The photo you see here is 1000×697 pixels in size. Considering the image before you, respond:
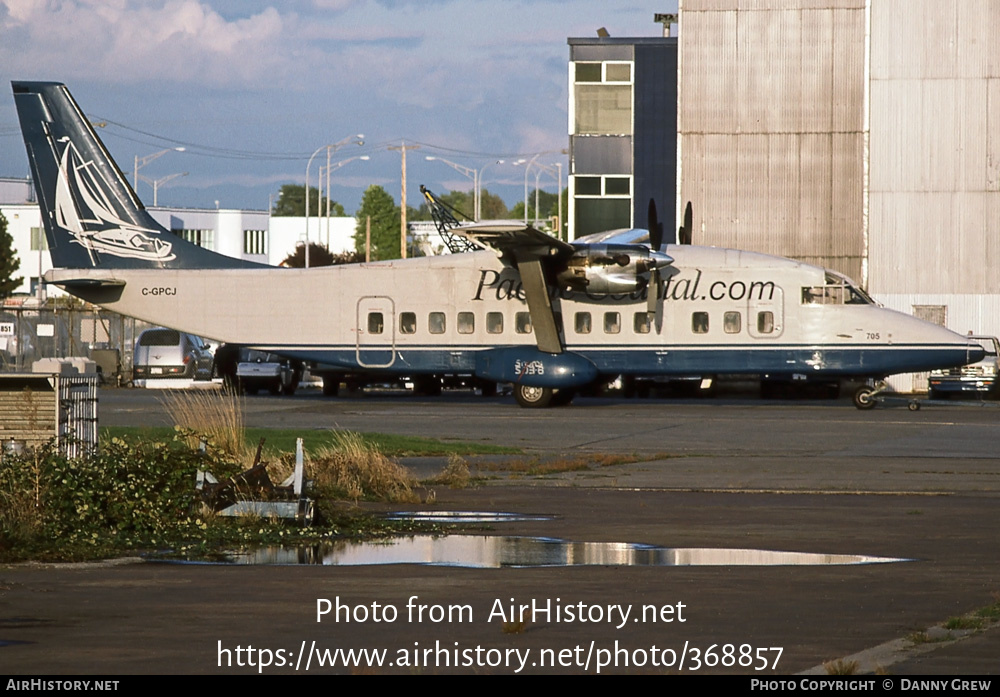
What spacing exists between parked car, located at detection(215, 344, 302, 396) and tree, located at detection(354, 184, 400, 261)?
284 feet

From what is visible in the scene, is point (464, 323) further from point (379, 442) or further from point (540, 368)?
point (379, 442)

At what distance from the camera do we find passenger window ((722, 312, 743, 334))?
33.7 m

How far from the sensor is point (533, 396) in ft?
113

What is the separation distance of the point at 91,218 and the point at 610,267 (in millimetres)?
14222

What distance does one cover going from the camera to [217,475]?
13867 mm

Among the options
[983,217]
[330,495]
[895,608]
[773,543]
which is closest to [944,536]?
[773,543]

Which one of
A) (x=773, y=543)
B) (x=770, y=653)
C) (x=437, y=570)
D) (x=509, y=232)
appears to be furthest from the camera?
(x=509, y=232)

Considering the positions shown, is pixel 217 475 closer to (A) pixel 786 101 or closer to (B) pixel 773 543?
(B) pixel 773 543

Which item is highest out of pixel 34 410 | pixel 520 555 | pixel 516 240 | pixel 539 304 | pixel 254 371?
pixel 516 240

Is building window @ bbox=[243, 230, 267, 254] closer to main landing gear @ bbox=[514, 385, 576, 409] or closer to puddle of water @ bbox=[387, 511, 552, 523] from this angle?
main landing gear @ bbox=[514, 385, 576, 409]

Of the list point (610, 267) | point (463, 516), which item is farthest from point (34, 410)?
point (610, 267)

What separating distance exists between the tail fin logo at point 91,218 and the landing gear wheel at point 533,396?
405 inches

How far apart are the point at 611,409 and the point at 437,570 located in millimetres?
22999

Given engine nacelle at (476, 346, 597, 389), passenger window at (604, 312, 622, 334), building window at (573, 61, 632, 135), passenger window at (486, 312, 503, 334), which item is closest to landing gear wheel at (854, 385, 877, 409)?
passenger window at (604, 312, 622, 334)
